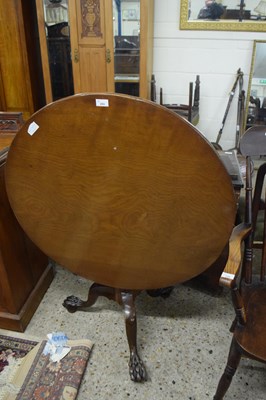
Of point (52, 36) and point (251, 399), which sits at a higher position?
point (52, 36)

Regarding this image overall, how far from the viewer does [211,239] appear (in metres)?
1.04

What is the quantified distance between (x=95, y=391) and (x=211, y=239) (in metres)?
0.86

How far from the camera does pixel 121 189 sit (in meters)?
1.03

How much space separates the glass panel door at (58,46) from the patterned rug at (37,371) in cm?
227

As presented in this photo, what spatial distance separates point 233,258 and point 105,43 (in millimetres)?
2346

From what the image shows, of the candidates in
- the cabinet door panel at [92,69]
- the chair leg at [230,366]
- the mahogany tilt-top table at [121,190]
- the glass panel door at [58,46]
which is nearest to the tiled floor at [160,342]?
the chair leg at [230,366]

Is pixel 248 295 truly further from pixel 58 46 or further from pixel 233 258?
pixel 58 46

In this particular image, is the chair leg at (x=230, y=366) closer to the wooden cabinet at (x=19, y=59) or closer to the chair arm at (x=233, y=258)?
the chair arm at (x=233, y=258)

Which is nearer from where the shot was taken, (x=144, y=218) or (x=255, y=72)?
(x=144, y=218)

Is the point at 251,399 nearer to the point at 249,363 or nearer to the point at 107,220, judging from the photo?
the point at 249,363

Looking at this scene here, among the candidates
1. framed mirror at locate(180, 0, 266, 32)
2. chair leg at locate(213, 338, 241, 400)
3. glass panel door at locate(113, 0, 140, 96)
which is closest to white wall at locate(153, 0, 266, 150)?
framed mirror at locate(180, 0, 266, 32)

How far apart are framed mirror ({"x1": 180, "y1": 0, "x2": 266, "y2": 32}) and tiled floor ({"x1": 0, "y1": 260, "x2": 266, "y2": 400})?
7.55 ft

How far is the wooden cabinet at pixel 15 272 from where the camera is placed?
142 centimetres

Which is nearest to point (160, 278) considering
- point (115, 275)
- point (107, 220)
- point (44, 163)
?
point (115, 275)
